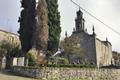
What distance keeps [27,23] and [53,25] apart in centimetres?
458

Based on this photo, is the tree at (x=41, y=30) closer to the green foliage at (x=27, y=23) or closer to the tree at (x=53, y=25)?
the green foliage at (x=27, y=23)

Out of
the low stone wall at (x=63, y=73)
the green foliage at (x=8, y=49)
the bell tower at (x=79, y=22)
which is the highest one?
the bell tower at (x=79, y=22)

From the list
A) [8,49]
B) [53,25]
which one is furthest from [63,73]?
[8,49]

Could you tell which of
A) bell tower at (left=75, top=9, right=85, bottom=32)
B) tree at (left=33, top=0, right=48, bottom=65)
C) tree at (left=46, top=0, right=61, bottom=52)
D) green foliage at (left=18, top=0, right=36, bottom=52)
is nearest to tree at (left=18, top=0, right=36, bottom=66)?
green foliage at (left=18, top=0, right=36, bottom=52)

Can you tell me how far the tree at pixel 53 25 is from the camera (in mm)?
37188

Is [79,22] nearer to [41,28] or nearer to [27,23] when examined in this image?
[41,28]

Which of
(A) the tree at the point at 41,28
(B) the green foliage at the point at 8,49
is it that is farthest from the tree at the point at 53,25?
(B) the green foliage at the point at 8,49

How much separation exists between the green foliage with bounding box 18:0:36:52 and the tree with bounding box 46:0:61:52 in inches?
113

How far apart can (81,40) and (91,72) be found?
93.0 feet

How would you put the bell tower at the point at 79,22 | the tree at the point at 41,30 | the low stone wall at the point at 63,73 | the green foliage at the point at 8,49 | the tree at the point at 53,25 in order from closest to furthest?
the low stone wall at the point at 63,73, the tree at the point at 41,30, the green foliage at the point at 8,49, the tree at the point at 53,25, the bell tower at the point at 79,22

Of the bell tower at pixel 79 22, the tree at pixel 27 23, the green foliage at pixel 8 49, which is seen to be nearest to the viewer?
the green foliage at pixel 8 49

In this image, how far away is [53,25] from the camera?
38.1 meters

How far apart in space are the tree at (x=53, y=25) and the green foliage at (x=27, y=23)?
2.88 metres

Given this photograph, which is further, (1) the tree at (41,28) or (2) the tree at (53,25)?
(2) the tree at (53,25)
